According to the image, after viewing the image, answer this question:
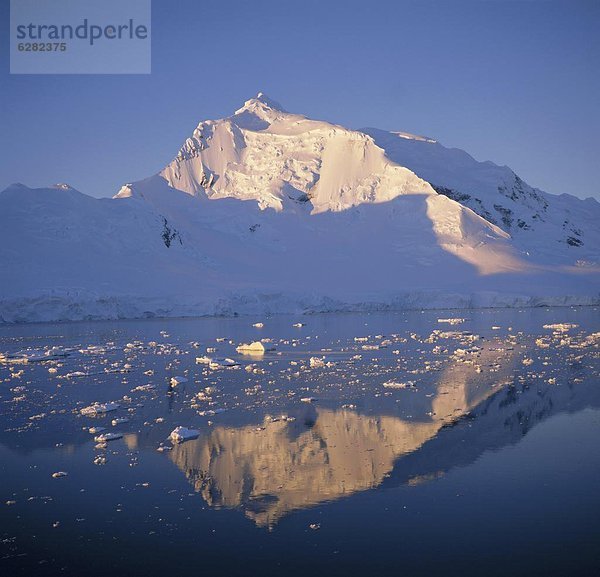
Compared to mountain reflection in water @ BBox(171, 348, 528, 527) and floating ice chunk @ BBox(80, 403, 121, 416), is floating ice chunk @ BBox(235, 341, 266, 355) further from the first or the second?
mountain reflection in water @ BBox(171, 348, 528, 527)

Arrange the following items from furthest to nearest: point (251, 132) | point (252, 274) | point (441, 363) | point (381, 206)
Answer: point (251, 132)
point (381, 206)
point (252, 274)
point (441, 363)

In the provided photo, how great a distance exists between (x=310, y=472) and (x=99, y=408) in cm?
642

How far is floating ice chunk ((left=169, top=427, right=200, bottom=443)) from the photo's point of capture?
38.5ft

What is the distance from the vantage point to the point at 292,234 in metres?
73.9

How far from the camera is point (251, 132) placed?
87500mm

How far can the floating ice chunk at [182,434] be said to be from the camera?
1174cm

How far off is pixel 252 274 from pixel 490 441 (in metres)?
51.8

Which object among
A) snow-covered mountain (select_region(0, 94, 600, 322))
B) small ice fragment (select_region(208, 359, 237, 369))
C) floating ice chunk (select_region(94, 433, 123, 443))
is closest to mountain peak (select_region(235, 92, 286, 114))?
snow-covered mountain (select_region(0, 94, 600, 322))

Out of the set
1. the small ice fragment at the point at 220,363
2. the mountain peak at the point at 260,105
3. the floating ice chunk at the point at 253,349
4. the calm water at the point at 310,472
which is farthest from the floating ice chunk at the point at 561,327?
the mountain peak at the point at 260,105

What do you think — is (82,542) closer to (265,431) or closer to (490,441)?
(265,431)

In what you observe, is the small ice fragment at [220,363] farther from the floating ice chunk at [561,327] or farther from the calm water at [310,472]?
the floating ice chunk at [561,327]

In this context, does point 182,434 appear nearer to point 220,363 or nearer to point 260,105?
point 220,363

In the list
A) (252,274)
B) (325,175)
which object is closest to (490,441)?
(252,274)

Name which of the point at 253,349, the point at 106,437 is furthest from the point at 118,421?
the point at 253,349
